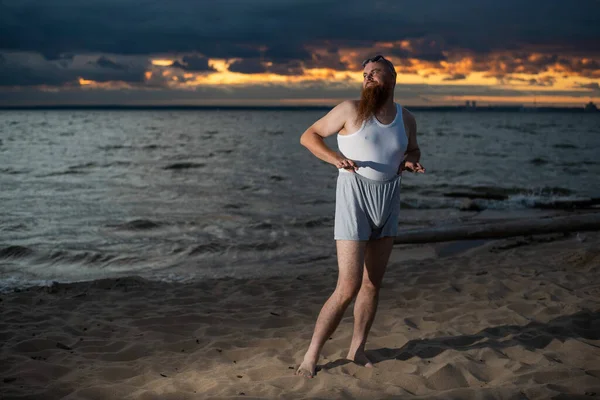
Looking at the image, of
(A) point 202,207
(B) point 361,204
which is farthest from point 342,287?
(A) point 202,207

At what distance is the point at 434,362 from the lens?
4664 mm

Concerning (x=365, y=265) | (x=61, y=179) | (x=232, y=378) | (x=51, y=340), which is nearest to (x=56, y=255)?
(x=51, y=340)

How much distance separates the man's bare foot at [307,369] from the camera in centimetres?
439

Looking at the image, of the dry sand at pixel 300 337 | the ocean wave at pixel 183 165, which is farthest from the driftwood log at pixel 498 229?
the ocean wave at pixel 183 165

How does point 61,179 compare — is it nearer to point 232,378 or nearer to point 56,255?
point 56,255

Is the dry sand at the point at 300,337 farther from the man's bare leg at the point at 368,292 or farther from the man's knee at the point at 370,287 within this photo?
the man's knee at the point at 370,287

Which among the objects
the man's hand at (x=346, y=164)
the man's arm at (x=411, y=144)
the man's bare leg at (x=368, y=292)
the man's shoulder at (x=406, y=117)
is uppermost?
the man's shoulder at (x=406, y=117)

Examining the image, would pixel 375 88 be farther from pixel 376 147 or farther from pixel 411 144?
pixel 411 144

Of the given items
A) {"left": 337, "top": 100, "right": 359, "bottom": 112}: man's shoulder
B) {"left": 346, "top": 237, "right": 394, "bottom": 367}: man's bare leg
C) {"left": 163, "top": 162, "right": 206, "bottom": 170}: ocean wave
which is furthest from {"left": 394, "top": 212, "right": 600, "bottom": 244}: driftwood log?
{"left": 163, "top": 162, "right": 206, "bottom": 170}: ocean wave

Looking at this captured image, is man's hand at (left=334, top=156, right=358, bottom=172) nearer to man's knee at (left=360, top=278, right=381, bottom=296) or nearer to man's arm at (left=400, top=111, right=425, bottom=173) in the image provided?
man's arm at (left=400, top=111, right=425, bottom=173)

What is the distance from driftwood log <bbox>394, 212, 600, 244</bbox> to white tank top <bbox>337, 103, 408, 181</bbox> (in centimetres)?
578

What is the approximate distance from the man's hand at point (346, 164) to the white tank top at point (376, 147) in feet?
0.33

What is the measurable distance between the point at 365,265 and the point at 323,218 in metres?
10.5

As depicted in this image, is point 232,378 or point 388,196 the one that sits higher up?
point 388,196
